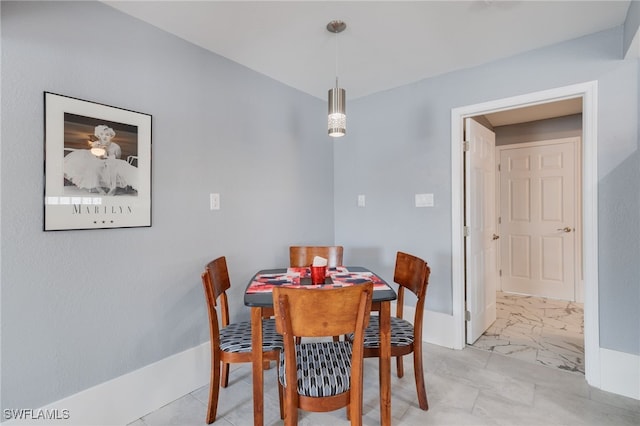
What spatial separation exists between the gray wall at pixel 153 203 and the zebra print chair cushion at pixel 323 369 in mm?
962

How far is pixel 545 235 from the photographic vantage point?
13.3 feet

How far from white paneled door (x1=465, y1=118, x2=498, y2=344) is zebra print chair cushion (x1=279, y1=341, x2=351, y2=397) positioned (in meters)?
1.57

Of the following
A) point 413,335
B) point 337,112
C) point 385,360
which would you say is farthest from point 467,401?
point 337,112

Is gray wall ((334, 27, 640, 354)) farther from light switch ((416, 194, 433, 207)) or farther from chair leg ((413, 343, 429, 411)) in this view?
chair leg ((413, 343, 429, 411))

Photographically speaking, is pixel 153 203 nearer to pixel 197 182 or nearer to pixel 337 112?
pixel 197 182

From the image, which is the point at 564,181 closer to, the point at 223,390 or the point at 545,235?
the point at 545,235

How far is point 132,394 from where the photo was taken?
1752 mm

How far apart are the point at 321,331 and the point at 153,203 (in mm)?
1351

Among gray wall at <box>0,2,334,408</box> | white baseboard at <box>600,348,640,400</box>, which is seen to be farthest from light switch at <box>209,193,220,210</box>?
white baseboard at <box>600,348,640,400</box>

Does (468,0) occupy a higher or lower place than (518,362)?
higher

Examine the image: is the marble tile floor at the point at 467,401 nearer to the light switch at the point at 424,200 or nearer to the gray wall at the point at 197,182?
the gray wall at the point at 197,182

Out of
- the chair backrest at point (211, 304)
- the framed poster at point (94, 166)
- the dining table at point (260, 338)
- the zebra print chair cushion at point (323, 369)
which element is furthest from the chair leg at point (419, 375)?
the framed poster at point (94, 166)

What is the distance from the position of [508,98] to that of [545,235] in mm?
2627

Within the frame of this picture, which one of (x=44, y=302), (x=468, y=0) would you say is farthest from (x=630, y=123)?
(x=44, y=302)
